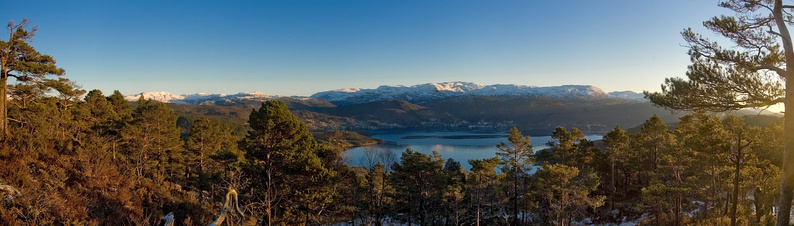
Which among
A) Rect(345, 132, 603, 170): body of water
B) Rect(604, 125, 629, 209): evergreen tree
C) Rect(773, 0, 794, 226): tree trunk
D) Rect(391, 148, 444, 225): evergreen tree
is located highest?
Rect(773, 0, 794, 226): tree trunk

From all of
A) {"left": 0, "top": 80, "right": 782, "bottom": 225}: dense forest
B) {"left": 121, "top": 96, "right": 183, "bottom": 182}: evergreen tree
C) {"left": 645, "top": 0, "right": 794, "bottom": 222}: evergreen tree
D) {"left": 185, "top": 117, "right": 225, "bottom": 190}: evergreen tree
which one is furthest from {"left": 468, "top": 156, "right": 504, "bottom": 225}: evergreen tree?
{"left": 185, "top": 117, "right": 225, "bottom": 190}: evergreen tree

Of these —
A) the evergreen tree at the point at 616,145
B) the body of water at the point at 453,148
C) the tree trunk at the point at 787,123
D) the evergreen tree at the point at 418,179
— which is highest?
the tree trunk at the point at 787,123

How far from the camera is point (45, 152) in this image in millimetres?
12078

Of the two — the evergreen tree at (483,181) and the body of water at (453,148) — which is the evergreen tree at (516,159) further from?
the body of water at (453,148)

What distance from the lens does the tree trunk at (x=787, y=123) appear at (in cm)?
608

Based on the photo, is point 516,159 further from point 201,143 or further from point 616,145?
point 201,143

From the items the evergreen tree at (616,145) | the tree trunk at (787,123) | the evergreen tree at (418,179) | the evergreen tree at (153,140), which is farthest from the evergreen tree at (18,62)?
the evergreen tree at (616,145)

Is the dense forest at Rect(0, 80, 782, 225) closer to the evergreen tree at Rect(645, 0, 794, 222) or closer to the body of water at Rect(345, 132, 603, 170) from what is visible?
the evergreen tree at Rect(645, 0, 794, 222)

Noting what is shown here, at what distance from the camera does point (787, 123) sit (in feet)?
20.1

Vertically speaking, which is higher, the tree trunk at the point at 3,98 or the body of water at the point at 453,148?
the tree trunk at the point at 3,98

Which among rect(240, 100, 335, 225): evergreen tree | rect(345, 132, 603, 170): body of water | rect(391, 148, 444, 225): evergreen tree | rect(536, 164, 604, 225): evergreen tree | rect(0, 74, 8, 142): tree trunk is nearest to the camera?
rect(0, 74, 8, 142): tree trunk

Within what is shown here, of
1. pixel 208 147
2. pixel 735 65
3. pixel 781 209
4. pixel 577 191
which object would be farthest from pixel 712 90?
pixel 208 147

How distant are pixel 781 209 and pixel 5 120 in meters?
23.4

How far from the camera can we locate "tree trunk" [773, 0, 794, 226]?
608cm
